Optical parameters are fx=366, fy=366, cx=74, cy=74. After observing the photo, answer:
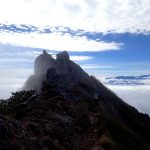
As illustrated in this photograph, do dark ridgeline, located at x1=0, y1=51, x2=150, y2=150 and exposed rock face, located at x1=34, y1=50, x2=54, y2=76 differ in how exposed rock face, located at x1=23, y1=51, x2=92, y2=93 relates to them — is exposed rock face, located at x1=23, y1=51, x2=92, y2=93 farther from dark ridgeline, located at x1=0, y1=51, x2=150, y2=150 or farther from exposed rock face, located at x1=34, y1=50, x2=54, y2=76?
dark ridgeline, located at x1=0, y1=51, x2=150, y2=150

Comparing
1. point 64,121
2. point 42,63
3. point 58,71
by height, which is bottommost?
point 64,121

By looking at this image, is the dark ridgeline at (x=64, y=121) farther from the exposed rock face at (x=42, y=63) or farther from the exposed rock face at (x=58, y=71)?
the exposed rock face at (x=42, y=63)

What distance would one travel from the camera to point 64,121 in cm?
5006

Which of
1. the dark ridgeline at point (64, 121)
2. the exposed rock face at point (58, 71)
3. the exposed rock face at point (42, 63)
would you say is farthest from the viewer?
the exposed rock face at point (42, 63)

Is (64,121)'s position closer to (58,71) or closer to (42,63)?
(58,71)

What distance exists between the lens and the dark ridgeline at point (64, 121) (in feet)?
122

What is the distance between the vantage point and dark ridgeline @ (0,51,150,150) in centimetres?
3725

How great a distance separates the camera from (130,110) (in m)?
93.5

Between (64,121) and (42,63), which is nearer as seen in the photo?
(64,121)

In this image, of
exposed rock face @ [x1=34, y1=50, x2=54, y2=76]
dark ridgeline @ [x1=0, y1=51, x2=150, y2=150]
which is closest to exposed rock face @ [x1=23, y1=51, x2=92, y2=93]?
exposed rock face @ [x1=34, y1=50, x2=54, y2=76]

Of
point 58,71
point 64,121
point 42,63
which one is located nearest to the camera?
point 64,121

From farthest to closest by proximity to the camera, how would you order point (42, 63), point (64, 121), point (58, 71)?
1. point (42, 63)
2. point (58, 71)
3. point (64, 121)

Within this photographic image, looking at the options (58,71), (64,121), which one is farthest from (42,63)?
(64,121)

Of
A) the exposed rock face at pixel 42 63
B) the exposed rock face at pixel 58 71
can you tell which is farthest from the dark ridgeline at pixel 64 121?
the exposed rock face at pixel 42 63
